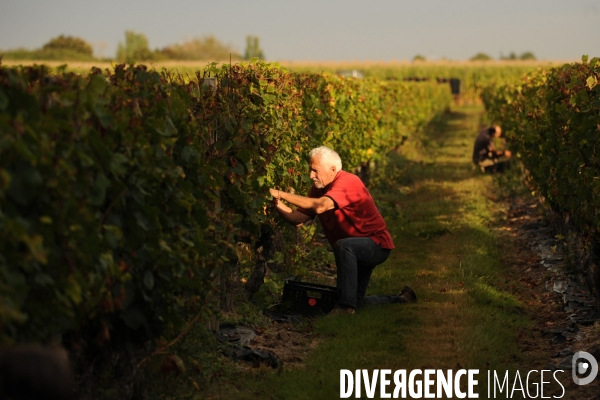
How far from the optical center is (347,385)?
612 cm

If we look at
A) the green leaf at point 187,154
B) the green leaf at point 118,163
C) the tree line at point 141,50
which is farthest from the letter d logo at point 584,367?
the tree line at point 141,50

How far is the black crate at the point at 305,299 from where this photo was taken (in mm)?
8117

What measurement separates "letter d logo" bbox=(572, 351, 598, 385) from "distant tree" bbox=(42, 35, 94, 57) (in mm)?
98372

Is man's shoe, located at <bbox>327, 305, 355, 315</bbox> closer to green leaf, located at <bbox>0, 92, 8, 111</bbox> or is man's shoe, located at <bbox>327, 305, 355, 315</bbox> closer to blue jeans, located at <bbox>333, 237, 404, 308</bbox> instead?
blue jeans, located at <bbox>333, 237, 404, 308</bbox>

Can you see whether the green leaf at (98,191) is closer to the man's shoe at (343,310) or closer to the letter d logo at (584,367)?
the letter d logo at (584,367)

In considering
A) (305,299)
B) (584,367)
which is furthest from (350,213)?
(584,367)

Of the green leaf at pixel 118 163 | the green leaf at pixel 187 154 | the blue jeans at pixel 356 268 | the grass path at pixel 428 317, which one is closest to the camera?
the green leaf at pixel 118 163

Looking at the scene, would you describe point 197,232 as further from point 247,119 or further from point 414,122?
point 414,122

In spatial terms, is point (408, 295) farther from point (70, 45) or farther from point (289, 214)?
point (70, 45)

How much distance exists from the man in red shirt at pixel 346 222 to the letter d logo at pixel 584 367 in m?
2.05

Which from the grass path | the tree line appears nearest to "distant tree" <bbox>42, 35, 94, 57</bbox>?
the tree line

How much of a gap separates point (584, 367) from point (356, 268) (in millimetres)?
2240

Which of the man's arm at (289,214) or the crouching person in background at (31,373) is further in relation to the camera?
the man's arm at (289,214)

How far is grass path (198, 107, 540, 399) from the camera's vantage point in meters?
6.46
